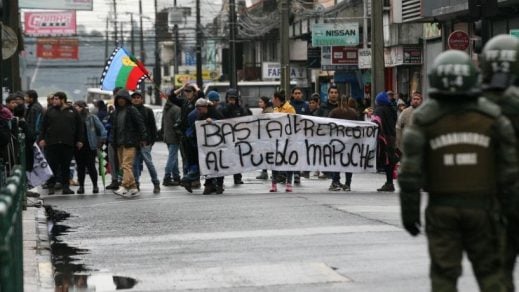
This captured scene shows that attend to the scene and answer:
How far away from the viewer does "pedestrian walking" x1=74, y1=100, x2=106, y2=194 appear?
22859 millimetres

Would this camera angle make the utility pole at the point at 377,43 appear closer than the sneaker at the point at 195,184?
No

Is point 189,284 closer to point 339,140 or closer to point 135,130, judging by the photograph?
point 135,130

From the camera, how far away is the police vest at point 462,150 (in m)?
7.71

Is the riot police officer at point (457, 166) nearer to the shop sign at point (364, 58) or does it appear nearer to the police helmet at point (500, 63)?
the police helmet at point (500, 63)

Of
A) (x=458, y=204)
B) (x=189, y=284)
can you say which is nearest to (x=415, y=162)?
(x=458, y=204)

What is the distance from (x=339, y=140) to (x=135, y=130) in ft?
11.3

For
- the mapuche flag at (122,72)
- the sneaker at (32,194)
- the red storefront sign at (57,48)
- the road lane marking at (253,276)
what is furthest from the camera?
the red storefront sign at (57,48)

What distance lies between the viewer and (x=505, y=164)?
7766mm

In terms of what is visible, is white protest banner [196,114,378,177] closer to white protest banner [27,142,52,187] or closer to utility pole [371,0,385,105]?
white protest banner [27,142,52,187]

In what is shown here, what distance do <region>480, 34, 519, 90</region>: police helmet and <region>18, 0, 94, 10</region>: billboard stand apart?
2018 inches

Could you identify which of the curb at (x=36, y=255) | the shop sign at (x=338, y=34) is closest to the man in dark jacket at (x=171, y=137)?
the curb at (x=36, y=255)

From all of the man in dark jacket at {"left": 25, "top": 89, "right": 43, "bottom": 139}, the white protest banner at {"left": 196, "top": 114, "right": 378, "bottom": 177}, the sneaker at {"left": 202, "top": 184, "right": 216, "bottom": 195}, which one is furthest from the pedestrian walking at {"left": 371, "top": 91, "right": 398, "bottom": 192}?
the man in dark jacket at {"left": 25, "top": 89, "right": 43, "bottom": 139}

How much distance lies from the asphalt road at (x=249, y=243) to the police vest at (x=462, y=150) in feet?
8.37

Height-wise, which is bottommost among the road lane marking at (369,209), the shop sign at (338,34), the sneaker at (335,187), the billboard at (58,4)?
the sneaker at (335,187)
